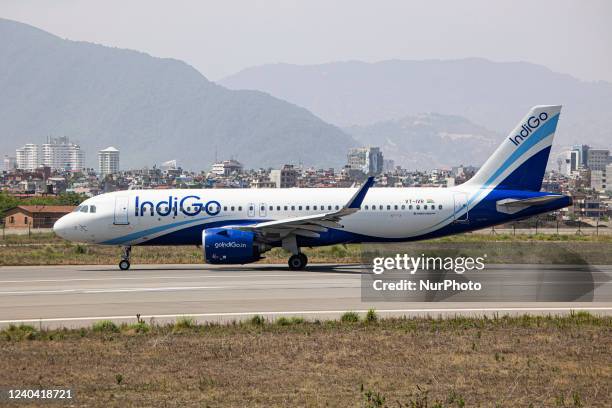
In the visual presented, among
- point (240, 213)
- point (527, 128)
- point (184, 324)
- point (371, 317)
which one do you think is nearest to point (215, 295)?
point (184, 324)

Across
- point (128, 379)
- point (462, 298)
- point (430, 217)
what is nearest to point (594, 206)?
point (430, 217)

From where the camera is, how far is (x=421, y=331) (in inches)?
886

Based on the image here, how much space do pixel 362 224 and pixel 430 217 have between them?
9.28 feet

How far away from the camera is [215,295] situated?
1195 inches

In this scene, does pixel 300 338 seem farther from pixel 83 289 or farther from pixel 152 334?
pixel 83 289

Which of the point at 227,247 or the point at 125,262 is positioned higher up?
the point at 227,247

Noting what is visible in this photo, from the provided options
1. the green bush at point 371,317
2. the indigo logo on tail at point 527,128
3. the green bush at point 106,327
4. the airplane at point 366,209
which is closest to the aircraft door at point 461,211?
the airplane at point 366,209

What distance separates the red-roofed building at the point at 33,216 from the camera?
109 m

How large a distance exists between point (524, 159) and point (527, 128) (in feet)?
4.37

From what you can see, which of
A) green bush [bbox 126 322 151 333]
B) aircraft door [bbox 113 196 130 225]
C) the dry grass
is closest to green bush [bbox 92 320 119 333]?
the dry grass

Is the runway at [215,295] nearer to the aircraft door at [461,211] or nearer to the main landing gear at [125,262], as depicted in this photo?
the main landing gear at [125,262]

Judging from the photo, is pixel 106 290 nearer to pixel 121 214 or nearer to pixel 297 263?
pixel 121 214

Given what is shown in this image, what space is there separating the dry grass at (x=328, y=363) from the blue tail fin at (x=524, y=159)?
17.7 m

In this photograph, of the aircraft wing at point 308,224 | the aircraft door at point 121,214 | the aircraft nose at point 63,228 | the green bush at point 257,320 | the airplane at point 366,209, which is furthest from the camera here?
the aircraft nose at point 63,228
